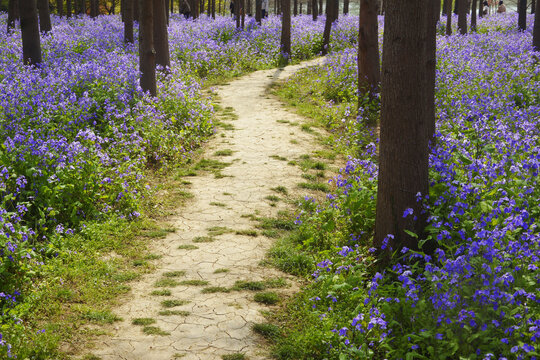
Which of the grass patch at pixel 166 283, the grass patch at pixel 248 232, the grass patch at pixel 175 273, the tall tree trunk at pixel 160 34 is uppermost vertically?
the tall tree trunk at pixel 160 34

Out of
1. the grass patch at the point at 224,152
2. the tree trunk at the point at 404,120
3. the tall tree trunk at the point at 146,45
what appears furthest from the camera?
the tall tree trunk at the point at 146,45

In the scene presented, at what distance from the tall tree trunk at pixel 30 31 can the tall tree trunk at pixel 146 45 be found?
3002 mm

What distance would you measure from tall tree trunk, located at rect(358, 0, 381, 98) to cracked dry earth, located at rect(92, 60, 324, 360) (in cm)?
235

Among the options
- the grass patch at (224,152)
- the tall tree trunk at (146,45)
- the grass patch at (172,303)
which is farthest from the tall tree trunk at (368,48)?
the grass patch at (172,303)

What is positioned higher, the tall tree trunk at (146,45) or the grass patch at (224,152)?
the tall tree trunk at (146,45)

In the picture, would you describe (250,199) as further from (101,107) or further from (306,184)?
(101,107)

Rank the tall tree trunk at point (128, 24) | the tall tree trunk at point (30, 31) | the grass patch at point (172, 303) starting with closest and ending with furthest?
the grass patch at point (172, 303), the tall tree trunk at point (30, 31), the tall tree trunk at point (128, 24)

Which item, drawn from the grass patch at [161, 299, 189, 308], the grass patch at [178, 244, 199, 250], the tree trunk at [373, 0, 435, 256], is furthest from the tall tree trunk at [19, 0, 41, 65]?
the tree trunk at [373, 0, 435, 256]

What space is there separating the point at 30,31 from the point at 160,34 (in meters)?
3.13

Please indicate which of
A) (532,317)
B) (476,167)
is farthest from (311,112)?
(532,317)

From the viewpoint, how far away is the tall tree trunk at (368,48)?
12.2 m

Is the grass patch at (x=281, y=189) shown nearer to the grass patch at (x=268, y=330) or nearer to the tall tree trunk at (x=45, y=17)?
the grass patch at (x=268, y=330)

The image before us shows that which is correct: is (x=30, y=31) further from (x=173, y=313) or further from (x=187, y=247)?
(x=173, y=313)

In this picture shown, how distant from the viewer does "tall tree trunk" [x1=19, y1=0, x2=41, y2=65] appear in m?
12.0
